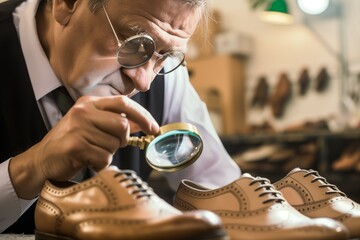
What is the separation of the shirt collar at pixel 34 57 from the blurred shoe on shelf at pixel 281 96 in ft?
10.9

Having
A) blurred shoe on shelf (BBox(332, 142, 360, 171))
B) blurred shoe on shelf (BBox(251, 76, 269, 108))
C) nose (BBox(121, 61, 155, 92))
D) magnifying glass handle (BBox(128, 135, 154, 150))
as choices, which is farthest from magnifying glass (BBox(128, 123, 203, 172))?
blurred shoe on shelf (BBox(251, 76, 269, 108))

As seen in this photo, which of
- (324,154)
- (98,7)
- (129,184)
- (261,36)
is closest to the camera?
(129,184)

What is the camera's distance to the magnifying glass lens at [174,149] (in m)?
1.00

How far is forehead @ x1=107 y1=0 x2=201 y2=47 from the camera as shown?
1.18 m

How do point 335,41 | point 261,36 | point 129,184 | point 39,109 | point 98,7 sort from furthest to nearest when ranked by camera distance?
point 261,36, point 335,41, point 39,109, point 98,7, point 129,184

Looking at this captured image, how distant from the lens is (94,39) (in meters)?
1.25

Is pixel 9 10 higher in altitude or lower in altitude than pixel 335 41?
higher

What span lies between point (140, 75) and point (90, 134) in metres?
0.39

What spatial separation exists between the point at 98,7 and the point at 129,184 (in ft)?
1.78

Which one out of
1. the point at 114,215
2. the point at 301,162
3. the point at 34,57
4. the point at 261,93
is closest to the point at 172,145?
the point at 114,215

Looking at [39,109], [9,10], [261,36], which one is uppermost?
[9,10]

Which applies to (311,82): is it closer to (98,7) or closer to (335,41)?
(335,41)

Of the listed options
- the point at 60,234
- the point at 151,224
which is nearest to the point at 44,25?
the point at 60,234

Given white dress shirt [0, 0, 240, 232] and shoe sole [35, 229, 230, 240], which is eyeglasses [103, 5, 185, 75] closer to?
white dress shirt [0, 0, 240, 232]
